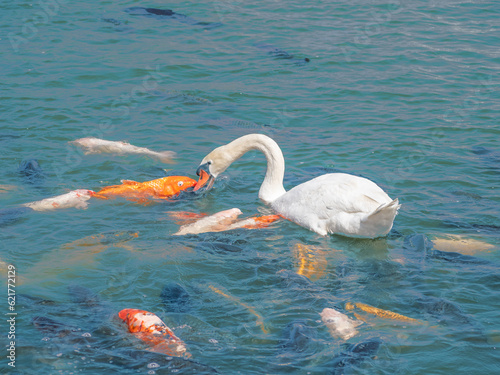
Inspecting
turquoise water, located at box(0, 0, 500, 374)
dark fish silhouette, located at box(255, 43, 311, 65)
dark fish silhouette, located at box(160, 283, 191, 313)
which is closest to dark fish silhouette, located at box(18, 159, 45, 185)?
turquoise water, located at box(0, 0, 500, 374)

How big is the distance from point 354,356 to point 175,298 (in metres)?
2.36

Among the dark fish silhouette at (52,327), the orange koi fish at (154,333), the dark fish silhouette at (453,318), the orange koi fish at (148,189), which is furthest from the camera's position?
the orange koi fish at (148,189)

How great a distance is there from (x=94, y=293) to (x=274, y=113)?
777cm

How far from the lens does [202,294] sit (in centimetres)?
778

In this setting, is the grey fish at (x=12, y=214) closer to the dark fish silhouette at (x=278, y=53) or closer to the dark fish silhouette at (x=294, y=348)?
the dark fish silhouette at (x=294, y=348)

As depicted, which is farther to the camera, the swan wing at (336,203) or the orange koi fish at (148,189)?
the orange koi fish at (148,189)

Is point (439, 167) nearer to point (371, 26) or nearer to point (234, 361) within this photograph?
point (234, 361)

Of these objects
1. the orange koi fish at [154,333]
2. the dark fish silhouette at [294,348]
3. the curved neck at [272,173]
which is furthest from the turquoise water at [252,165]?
the curved neck at [272,173]

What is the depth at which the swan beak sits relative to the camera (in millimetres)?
10942

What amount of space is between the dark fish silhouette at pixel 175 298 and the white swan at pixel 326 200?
2707 mm

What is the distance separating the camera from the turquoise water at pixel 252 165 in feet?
22.3

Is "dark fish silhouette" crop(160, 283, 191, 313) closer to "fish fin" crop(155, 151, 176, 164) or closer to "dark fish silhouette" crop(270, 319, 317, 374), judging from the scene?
"dark fish silhouette" crop(270, 319, 317, 374)

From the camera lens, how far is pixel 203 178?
11000mm

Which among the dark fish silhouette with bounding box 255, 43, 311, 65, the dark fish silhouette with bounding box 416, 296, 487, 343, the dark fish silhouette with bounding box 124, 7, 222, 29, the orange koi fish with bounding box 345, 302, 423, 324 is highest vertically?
the dark fish silhouette with bounding box 124, 7, 222, 29
